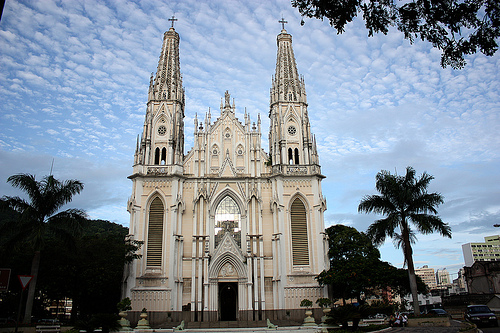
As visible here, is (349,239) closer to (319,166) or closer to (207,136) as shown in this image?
(319,166)

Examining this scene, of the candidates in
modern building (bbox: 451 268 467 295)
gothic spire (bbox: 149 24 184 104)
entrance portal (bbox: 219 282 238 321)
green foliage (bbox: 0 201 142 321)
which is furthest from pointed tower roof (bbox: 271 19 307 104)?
modern building (bbox: 451 268 467 295)

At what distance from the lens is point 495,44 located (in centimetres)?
820

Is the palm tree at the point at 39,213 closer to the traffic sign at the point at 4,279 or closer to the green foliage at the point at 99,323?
the green foliage at the point at 99,323

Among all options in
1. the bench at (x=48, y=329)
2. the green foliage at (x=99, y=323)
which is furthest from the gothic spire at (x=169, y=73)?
the green foliage at (x=99, y=323)

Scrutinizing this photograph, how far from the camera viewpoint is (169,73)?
37.5 metres

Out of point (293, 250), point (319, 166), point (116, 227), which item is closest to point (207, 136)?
point (319, 166)

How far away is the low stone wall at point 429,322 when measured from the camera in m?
21.5

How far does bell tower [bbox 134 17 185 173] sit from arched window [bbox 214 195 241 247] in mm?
5172

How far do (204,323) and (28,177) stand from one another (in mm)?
14232

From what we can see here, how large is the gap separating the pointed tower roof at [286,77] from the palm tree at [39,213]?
21.4m

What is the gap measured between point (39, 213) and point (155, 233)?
11.1 metres

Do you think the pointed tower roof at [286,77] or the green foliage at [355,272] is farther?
the pointed tower roof at [286,77]

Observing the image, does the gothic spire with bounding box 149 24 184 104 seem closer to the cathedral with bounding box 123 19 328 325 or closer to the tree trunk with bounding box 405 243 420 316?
the cathedral with bounding box 123 19 328 325

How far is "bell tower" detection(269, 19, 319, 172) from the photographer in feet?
115
